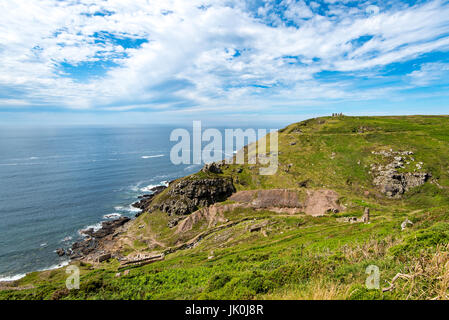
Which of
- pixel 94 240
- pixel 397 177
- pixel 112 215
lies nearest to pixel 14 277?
pixel 94 240

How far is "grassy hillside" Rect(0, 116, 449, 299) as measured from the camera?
467 inches

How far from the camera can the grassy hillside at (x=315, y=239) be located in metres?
11.9

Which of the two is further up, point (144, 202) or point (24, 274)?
point (144, 202)

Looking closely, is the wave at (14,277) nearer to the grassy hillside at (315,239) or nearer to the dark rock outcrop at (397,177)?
the grassy hillside at (315,239)

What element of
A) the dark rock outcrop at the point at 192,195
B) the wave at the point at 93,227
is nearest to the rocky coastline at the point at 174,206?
the dark rock outcrop at the point at 192,195

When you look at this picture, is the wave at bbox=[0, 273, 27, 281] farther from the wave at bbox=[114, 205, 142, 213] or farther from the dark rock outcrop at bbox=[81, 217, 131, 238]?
the wave at bbox=[114, 205, 142, 213]

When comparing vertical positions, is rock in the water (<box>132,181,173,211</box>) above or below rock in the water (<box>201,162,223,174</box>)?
below

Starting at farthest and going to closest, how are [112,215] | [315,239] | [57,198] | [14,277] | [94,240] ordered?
1. [57,198]
2. [112,215]
3. [94,240]
4. [14,277]
5. [315,239]

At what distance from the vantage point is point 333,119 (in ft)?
458

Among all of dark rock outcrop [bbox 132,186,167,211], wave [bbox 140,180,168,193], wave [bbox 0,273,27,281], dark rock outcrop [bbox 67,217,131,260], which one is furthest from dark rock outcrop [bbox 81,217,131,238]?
wave [bbox 140,180,168,193]

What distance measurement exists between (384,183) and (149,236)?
80035 mm

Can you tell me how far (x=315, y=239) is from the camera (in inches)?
1663

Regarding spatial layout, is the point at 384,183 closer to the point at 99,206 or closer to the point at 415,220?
the point at 415,220

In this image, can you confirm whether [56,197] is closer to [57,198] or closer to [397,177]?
[57,198]
